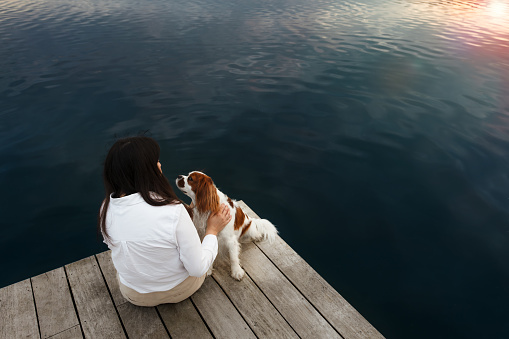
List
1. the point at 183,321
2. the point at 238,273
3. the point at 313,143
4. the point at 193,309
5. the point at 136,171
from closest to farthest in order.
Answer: the point at 136,171
the point at 183,321
the point at 193,309
the point at 238,273
the point at 313,143

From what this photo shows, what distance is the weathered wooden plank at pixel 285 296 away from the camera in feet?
10.2

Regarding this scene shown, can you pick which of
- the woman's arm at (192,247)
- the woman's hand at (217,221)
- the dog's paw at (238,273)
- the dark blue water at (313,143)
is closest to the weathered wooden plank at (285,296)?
the dog's paw at (238,273)

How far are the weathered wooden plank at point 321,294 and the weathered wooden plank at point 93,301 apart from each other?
168cm

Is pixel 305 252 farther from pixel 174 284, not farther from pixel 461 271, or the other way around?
pixel 174 284

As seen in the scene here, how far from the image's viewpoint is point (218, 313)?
3.21 meters

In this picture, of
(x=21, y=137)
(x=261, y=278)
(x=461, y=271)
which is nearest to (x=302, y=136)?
(x=461, y=271)

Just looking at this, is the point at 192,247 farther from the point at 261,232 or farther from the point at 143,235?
the point at 261,232

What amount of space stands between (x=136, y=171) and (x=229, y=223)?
1.50 meters

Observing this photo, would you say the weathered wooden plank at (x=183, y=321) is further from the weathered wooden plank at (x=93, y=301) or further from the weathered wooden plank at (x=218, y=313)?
the weathered wooden plank at (x=93, y=301)

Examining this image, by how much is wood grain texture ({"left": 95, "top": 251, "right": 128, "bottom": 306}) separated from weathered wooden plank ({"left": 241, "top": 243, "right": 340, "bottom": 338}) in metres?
1.28

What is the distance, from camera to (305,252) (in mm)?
5234

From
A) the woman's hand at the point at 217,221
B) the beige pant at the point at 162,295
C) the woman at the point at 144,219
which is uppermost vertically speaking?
the woman at the point at 144,219

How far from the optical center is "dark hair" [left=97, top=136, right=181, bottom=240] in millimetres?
2309

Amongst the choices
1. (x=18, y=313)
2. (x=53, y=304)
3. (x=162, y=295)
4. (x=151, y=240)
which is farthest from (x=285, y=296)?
(x=18, y=313)
